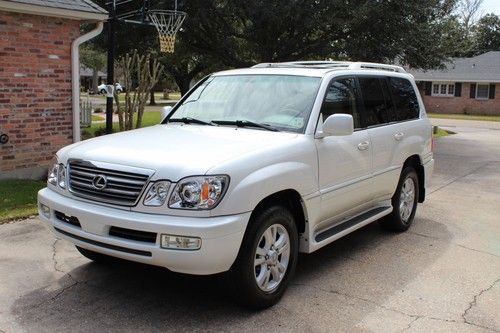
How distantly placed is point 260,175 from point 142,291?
1.48m

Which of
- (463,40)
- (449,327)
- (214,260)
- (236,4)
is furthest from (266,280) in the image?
(463,40)

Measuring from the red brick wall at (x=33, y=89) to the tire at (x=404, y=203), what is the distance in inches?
229

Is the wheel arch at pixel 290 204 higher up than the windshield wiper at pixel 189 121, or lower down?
lower down

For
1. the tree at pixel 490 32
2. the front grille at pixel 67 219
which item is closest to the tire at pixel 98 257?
the front grille at pixel 67 219

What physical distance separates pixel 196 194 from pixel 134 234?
0.53 m

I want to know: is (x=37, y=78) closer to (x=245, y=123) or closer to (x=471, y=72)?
(x=245, y=123)

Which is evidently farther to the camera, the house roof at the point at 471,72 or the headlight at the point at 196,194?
the house roof at the point at 471,72

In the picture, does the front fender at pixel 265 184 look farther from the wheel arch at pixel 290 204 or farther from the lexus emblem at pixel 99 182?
the lexus emblem at pixel 99 182

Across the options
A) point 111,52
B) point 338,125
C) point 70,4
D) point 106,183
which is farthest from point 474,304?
point 111,52

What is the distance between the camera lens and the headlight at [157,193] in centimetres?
372

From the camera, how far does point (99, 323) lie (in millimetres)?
3918

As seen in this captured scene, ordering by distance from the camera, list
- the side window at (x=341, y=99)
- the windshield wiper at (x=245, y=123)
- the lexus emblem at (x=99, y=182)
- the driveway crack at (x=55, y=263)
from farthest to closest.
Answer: the side window at (x=341, y=99), the driveway crack at (x=55, y=263), the windshield wiper at (x=245, y=123), the lexus emblem at (x=99, y=182)

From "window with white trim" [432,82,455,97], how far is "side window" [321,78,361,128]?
3900cm

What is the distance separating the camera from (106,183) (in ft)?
12.9
